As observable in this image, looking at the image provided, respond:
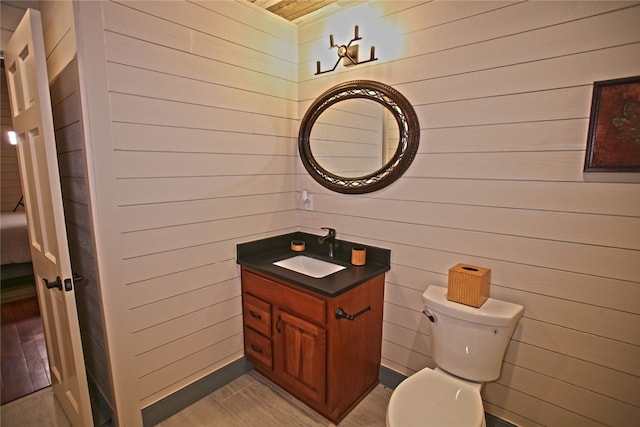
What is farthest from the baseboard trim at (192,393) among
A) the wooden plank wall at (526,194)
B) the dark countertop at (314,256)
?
the wooden plank wall at (526,194)

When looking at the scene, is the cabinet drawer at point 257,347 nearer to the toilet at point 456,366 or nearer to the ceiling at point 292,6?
the toilet at point 456,366

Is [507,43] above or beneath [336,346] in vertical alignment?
above

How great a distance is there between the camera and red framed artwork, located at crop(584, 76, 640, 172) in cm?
117

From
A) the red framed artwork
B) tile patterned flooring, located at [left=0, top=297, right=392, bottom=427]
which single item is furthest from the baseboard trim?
the red framed artwork

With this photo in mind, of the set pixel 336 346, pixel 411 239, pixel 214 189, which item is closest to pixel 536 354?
pixel 411 239

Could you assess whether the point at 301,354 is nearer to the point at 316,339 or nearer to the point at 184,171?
the point at 316,339

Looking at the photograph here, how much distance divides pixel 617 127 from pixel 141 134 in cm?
211

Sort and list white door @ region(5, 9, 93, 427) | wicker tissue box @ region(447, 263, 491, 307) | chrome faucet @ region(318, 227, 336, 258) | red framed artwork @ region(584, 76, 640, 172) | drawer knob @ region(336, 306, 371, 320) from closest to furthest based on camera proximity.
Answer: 1. red framed artwork @ region(584, 76, 640, 172)
2. white door @ region(5, 9, 93, 427)
3. wicker tissue box @ region(447, 263, 491, 307)
4. drawer knob @ region(336, 306, 371, 320)
5. chrome faucet @ region(318, 227, 336, 258)

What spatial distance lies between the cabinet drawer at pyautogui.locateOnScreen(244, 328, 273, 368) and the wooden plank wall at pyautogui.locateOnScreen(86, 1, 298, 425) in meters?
0.08

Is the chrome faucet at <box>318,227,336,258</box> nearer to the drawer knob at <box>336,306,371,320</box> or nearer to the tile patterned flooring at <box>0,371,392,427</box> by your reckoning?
the drawer knob at <box>336,306,371,320</box>

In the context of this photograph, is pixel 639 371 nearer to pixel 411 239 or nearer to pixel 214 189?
pixel 411 239

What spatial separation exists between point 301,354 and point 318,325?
0.26 m

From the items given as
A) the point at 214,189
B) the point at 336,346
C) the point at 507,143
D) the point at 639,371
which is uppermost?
the point at 507,143

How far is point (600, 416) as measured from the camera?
1376 millimetres
